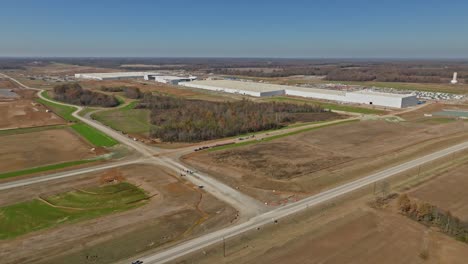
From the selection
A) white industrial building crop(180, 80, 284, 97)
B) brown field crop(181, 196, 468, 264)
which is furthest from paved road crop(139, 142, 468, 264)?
white industrial building crop(180, 80, 284, 97)

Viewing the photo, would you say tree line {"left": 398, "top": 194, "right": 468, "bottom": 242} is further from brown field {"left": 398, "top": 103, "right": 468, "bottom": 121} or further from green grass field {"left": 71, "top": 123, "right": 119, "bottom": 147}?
brown field {"left": 398, "top": 103, "right": 468, "bottom": 121}

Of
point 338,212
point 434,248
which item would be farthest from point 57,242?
point 434,248

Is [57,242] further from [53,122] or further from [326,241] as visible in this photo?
[53,122]

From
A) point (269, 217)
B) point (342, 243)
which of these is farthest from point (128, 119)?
point (342, 243)

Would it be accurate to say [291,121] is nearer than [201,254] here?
No

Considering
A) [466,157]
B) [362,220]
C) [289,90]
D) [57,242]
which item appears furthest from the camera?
[289,90]

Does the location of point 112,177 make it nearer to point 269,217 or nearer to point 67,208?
point 67,208
